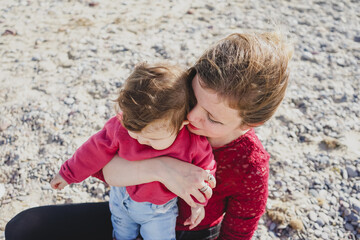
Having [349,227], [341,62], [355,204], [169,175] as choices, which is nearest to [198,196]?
[169,175]

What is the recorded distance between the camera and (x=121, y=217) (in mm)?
2102

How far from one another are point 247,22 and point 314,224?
11.8 ft

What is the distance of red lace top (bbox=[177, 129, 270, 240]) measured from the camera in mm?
1841

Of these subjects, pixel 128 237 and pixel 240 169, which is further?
pixel 128 237

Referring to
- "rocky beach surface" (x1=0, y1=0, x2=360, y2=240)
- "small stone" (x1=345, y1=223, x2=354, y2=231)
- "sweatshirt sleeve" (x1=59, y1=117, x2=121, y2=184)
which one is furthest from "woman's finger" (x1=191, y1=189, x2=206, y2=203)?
"small stone" (x1=345, y1=223, x2=354, y2=231)

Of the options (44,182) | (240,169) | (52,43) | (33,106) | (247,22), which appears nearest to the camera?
(240,169)

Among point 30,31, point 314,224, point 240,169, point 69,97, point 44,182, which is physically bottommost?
point 314,224

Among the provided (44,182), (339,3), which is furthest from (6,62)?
(339,3)

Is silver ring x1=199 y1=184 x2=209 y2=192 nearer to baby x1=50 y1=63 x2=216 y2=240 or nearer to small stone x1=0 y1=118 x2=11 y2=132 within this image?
baby x1=50 y1=63 x2=216 y2=240

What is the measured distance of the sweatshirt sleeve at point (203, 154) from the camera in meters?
1.85

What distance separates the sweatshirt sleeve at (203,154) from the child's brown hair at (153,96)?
0.20 metres

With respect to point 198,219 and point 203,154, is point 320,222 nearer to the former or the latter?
point 198,219

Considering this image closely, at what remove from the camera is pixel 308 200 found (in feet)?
11.0

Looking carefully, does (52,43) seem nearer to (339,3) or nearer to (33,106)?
(33,106)
